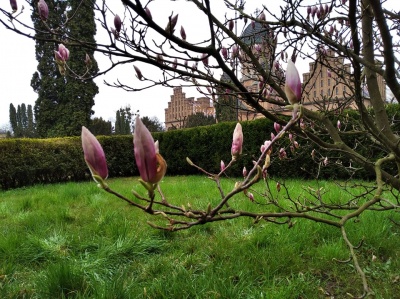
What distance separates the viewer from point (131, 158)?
35.5 feet

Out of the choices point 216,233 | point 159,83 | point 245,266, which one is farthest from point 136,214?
point 159,83

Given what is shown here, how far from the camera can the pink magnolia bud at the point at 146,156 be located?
0.48 m

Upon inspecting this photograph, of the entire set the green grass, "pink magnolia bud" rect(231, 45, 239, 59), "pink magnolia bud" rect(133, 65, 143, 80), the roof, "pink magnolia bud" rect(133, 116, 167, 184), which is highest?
the roof

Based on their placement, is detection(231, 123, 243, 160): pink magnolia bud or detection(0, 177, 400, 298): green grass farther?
detection(0, 177, 400, 298): green grass

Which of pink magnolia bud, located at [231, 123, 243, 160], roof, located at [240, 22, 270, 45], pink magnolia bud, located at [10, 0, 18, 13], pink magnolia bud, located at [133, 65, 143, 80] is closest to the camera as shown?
pink magnolia bud, located at [231, 123, 243, 160]

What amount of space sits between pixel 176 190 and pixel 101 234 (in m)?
1.98

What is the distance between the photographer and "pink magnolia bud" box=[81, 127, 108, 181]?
54 centimetres

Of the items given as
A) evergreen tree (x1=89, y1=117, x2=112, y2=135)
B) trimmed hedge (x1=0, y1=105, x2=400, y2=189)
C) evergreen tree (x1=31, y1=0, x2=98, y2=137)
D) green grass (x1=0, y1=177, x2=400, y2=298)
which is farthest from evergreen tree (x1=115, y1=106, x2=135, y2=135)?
green grass (x1=0, y1=177, x2=400, y2=298)

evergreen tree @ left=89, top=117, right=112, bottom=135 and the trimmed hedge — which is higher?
evergreen tree @ left=89, top=117, right=112, bottom=135

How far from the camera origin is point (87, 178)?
10.1 m

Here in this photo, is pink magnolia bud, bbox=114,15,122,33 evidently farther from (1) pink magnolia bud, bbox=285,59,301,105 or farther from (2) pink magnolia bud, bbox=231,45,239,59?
(1) pink magnolia bud, bbox=285,59,301,105

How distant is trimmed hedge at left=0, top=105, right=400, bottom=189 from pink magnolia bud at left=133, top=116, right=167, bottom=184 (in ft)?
20.4

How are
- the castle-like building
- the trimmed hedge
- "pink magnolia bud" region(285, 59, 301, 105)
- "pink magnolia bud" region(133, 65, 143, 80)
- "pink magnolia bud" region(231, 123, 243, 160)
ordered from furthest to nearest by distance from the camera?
the trimmed hedge
the castle-like building
"pink magnolia bud" region(133, 65, 143, 80)
"pink magnolia bud" region(231, 123, 243, 160)
"pink magnolia bud" region(285, 59, 301, 105)

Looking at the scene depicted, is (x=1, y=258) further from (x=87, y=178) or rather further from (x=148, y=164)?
(x=87, y=178)
